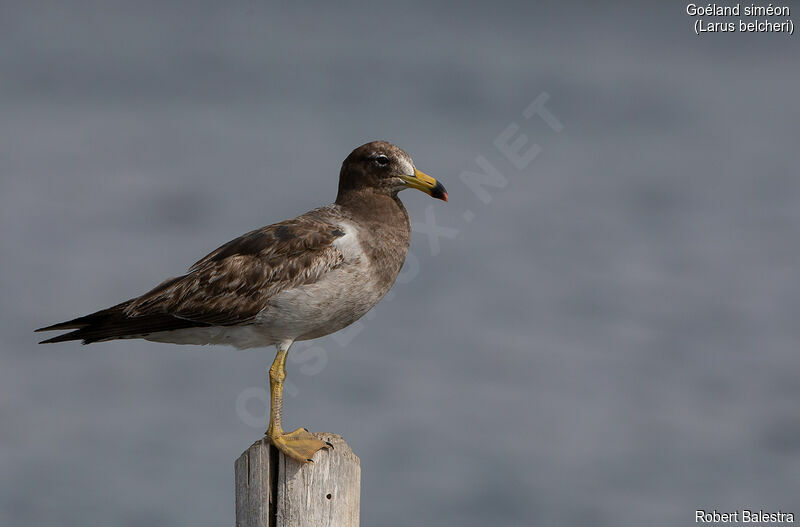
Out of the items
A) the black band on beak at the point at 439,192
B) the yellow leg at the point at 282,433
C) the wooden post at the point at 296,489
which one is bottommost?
the wooden post at the point at 296,489

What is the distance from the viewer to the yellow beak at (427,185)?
34.2 feet

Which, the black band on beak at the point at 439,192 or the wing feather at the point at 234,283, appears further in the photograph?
the black band on beak at the point at 439,192

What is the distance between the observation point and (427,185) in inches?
412

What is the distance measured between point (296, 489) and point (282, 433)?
2.72ft

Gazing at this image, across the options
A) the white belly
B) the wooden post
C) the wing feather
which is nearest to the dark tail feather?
the wing feather

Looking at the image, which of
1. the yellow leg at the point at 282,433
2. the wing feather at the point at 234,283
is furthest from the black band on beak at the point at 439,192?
the yellow leg at the point at 282,433

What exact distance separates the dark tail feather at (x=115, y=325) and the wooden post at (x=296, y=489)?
1.90 meters

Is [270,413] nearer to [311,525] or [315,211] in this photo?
[311,525]

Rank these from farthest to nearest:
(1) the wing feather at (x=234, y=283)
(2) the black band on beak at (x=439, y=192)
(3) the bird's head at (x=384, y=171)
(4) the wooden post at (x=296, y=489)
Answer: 1. (3) the bird's head at (x=384, y=171)
2. (2) the black band on beak at (x=439, y=192)
3. (1) the wing feather at (x=234, y=283)
4. (4) the wooden post at (x=296, y=489)

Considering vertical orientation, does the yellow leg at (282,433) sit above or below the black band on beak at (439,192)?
below

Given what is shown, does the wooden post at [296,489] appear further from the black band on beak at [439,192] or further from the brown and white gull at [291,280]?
the black band on beak at [439,192]

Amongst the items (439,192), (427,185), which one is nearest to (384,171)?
(427,185)

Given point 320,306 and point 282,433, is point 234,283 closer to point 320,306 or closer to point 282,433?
point 320,306

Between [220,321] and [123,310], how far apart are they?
1.12 metres
